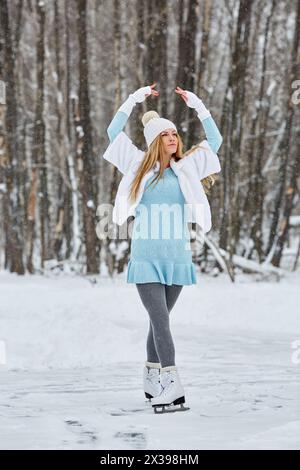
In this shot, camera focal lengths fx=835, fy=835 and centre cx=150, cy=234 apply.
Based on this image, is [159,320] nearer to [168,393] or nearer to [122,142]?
[168,393]

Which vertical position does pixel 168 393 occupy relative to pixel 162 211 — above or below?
below

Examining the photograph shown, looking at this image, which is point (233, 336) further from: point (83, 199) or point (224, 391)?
point (83, 199)

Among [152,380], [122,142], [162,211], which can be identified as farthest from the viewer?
[152,380]

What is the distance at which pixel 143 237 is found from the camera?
5289mm

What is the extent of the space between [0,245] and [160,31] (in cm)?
1838

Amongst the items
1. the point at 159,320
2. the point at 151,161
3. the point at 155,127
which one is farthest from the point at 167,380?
the point at 155,127

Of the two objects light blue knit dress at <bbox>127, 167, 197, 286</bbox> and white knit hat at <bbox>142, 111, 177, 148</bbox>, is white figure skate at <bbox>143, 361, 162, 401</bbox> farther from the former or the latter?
white knit hat at <bbox>142, 111, 177, 148</bbox>

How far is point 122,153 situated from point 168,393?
5.15 ft

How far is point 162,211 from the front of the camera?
17.3 feet

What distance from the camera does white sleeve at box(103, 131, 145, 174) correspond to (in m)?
5.42

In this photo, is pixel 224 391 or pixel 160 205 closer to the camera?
pixel 160 205

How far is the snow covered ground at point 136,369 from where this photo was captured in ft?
14.7

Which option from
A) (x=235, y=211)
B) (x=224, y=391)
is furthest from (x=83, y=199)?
(x=224, y=391)

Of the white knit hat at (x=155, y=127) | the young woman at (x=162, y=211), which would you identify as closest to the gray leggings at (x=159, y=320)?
the young woman at (x=162, y=211)
